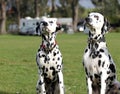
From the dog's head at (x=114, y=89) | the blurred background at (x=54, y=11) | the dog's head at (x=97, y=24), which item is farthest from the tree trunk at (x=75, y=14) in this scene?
the dog's head at (x=97, y=24)

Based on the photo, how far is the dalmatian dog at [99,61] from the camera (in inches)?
394

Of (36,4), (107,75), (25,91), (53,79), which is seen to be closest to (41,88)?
(53,79)

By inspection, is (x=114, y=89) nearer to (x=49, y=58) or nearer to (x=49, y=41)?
(x=49, y=58)

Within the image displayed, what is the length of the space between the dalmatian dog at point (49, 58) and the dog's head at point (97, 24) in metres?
1.20

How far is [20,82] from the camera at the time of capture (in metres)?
15.6

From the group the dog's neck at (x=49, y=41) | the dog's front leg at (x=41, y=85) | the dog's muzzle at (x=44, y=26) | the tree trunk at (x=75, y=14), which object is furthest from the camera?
the tree trunk at (x=75, y=14)

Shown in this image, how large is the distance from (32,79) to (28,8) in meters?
104

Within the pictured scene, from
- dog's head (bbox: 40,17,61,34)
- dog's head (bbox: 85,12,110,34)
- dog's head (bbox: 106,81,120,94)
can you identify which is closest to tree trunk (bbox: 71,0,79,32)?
dog's head (bbox: 40,17,61,34)

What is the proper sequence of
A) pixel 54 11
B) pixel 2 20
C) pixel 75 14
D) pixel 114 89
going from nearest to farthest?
pixel 114 89 < pixel 2 20 < pixel 75 14 < pixel 54 11

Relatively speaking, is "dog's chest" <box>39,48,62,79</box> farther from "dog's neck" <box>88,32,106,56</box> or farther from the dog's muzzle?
"dog's neck" <box>88,32,106,56</box>

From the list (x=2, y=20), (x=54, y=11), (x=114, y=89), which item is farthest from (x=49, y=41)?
(x=54, y=11)

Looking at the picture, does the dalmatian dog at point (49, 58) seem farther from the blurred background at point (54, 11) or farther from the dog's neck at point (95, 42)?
Answer: the blurred background at point (54, 11)

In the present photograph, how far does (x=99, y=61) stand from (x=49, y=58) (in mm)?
1409

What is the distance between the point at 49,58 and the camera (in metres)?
10.9
